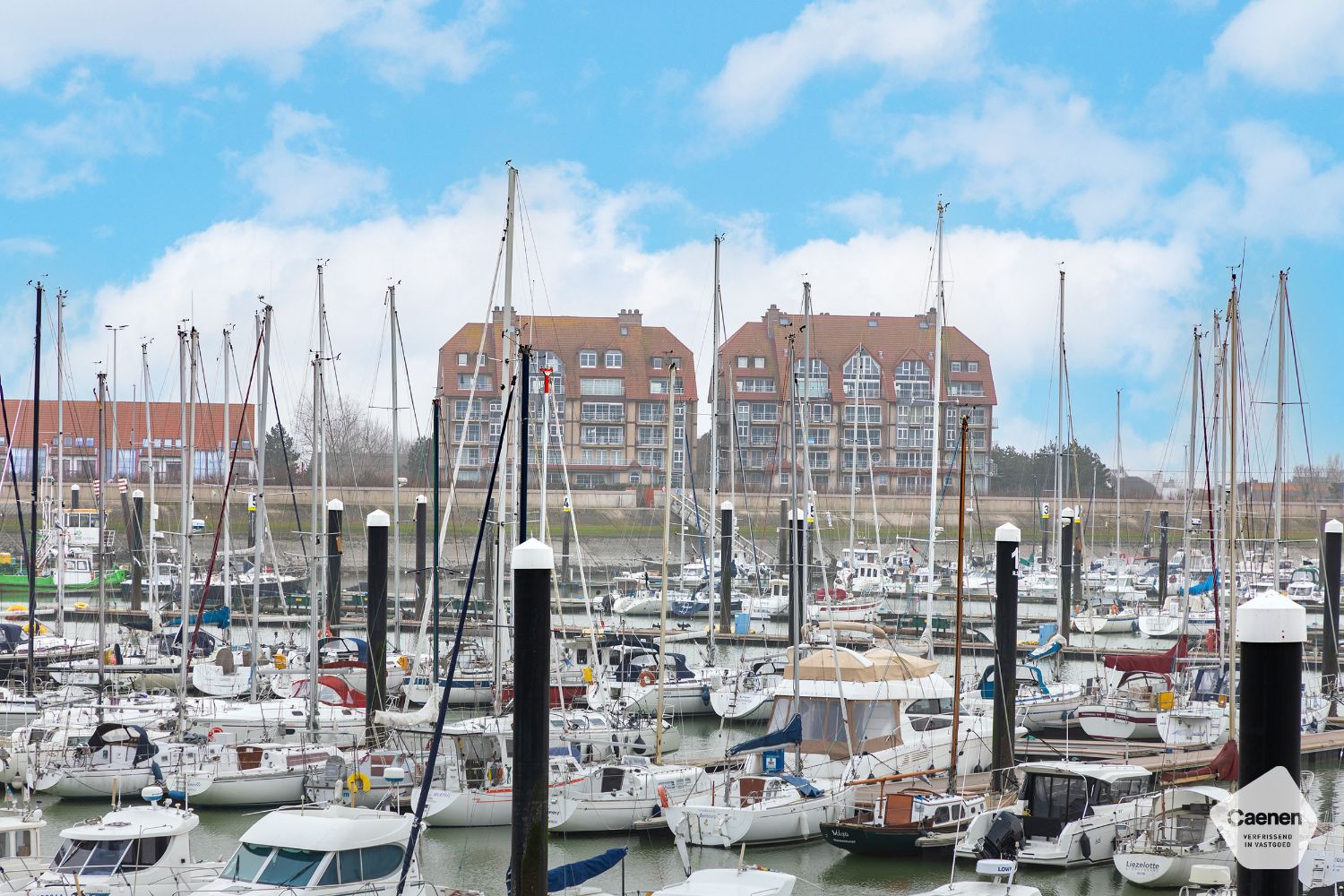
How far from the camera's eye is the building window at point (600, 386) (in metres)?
106

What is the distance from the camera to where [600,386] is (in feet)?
347

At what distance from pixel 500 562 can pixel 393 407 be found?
61.4 feet

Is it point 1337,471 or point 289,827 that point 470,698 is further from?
point 1337,471

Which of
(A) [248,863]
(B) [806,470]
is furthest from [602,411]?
(A) [248,863]

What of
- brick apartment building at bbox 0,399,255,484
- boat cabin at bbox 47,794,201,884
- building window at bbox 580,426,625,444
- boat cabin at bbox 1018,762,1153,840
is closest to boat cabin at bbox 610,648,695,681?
boat cabin at bbox 1018,762,1153,840

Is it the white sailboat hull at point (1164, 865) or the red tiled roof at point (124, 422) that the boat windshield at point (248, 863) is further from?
the red tiled roof at point (124, 422)

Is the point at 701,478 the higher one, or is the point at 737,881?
the point at 701,478

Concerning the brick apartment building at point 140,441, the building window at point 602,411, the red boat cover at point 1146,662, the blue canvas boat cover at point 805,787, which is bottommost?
the blue canvas boat cover at point 805,787

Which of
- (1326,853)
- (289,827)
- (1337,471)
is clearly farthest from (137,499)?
(1337,471)

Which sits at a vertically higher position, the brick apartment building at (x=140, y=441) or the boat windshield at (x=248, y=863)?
the brick apartment building at (x=140, y=441)

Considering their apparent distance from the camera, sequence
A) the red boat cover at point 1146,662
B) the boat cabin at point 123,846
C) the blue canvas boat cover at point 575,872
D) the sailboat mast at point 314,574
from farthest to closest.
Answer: the red boat cover at point 1146,662, the sailboat mast at point 314,574, the boat cabin at point 123,846, the blue canvas boat cover at point 575,872

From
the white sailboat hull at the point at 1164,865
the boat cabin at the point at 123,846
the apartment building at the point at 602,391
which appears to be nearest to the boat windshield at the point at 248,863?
the boat cabin at the point at 123,846

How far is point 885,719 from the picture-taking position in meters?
29.4

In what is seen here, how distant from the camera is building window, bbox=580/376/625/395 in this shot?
10569 cm
